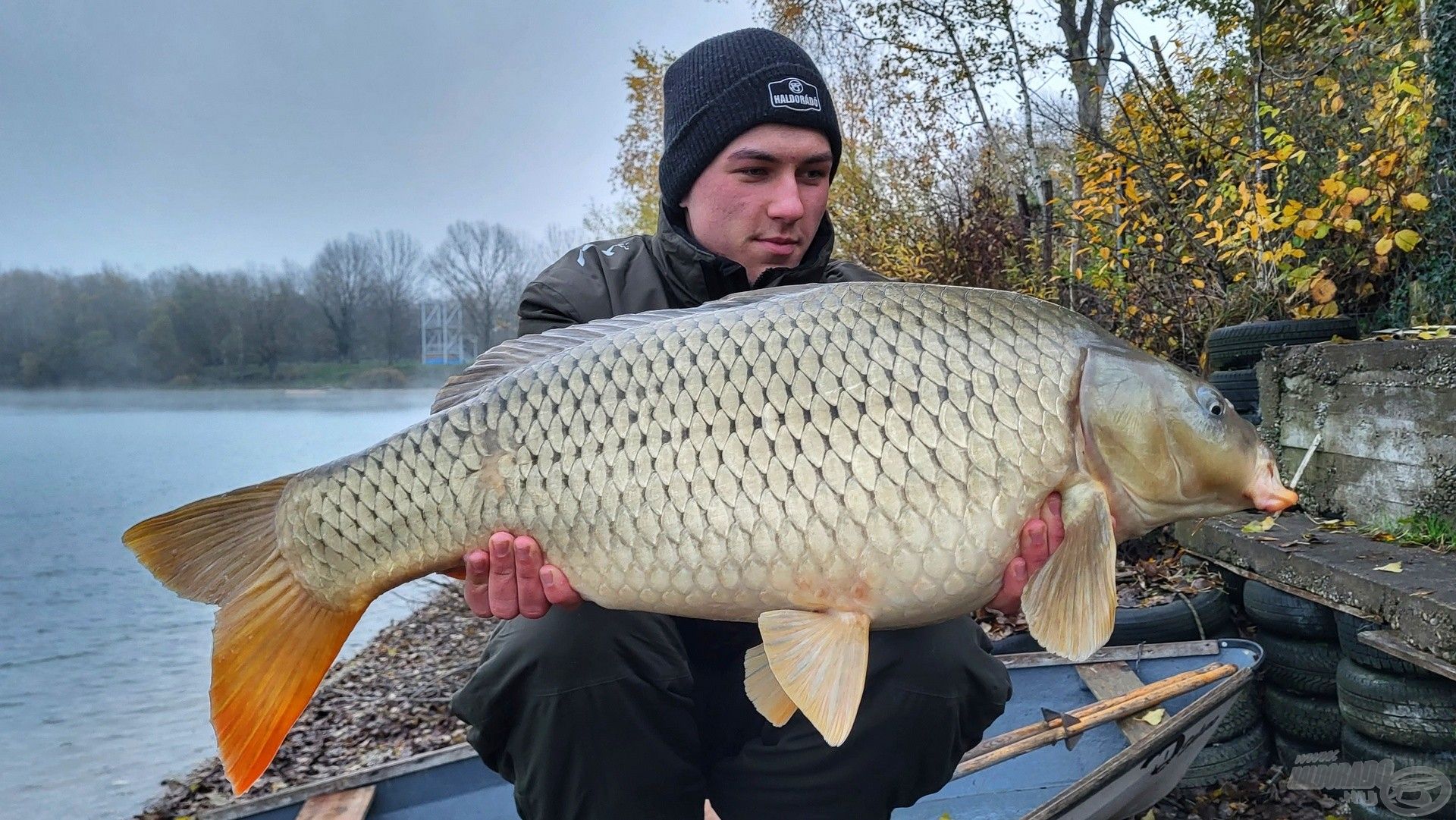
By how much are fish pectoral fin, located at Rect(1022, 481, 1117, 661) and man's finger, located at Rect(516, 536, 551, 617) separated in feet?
1.84

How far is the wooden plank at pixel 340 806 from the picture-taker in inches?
80.1

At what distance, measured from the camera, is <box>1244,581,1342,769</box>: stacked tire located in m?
2.33

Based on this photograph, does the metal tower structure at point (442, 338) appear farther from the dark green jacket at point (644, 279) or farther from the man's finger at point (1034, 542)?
the man's finger at point (1034, 542)

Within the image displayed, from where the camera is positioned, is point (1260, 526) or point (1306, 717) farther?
point (1260, 526)

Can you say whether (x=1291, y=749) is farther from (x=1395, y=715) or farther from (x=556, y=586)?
(x=556, y=586)

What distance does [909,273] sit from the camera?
653 cm

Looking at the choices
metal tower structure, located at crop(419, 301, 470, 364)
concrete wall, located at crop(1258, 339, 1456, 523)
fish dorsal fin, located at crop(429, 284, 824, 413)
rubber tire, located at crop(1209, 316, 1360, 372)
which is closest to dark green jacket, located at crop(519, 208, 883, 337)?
fish dorsal fin, located at crop(429, 284, 824, 413)

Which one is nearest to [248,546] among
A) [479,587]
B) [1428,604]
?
[479,587]

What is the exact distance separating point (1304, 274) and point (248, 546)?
11.2ft

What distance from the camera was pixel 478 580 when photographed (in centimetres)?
118

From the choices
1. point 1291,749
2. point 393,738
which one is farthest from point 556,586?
point 393,738

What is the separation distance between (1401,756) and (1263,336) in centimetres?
149

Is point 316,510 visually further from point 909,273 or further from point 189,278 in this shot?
point 189,278

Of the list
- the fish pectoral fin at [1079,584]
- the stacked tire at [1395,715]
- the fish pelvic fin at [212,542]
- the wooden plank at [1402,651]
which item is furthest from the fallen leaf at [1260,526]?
the fish pelvic fin at [212,542]
